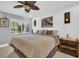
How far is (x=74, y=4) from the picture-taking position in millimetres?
4426

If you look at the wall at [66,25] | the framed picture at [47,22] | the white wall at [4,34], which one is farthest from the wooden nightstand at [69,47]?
the white wall at [4,34]

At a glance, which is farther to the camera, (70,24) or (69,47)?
(70,24)

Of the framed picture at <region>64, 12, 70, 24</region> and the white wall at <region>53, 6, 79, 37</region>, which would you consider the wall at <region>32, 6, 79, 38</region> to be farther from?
the framed picture at <region>64, 12, 70, 24</region>

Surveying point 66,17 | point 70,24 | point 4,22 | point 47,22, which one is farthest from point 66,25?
point 4,22

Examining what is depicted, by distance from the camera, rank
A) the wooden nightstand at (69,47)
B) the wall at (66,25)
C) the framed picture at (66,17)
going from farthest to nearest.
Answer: the framed picture at (66,17)
the wall at (66,25)
the wooden nightstand at (69,47)

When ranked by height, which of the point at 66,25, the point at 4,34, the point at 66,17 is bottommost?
the point at 4,34

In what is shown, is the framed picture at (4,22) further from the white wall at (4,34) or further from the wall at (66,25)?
the wall at (66,25)

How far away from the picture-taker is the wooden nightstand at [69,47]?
3.90 metres

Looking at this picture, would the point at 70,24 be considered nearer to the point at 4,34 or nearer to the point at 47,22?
the point at 47,22

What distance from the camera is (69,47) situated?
4250 millimetres

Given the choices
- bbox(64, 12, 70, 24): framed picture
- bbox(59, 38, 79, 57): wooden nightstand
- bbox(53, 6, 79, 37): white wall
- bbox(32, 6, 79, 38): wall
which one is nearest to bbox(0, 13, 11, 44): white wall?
bbox(32, 6, 79, 38): wall

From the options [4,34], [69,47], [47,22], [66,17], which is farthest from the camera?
[47,22]

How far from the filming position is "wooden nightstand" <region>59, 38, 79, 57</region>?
12.8ft

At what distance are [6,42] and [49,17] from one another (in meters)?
3.12
